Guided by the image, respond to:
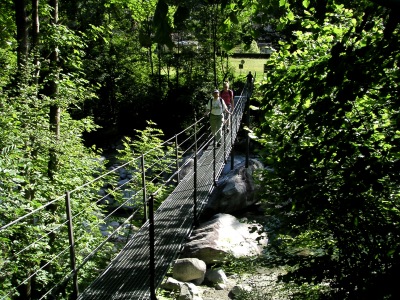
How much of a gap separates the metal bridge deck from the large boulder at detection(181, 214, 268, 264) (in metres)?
1.27

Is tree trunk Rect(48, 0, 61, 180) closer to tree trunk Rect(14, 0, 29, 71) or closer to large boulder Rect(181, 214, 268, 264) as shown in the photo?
tree trunk Rect(14, 0, 29, 71)

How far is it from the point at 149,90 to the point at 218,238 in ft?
38.5

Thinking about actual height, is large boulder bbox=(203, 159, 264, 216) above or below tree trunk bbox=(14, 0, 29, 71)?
below

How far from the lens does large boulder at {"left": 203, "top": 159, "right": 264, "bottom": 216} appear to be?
374 inches

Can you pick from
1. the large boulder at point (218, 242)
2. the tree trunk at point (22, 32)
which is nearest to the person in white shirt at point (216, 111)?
the large boulder at point (218, 242)

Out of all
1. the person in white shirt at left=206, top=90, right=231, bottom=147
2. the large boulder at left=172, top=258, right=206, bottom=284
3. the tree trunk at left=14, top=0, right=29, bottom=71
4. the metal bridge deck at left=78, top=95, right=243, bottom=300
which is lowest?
the large boulder at left=172, top=258, right=206, bottom=284

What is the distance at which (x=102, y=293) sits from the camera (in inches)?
130

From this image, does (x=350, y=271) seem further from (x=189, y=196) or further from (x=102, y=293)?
(x=189, y=196)

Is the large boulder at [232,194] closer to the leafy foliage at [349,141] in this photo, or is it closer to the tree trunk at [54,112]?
the tree trunk at [54,112]

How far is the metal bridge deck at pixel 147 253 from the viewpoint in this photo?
11.1 feet

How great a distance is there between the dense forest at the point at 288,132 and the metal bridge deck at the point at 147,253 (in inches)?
28.0

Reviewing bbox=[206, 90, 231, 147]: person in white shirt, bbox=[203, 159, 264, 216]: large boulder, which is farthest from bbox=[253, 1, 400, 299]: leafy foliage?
bbox=[203, 159, 264, 216]: large boulder

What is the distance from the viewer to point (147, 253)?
4062 mm

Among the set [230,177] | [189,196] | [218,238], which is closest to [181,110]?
[230,177]
